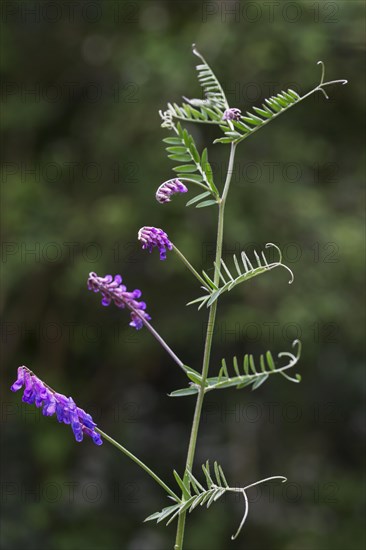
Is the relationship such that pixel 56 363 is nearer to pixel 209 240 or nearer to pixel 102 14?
pixel 209 240

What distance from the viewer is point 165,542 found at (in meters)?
5.32

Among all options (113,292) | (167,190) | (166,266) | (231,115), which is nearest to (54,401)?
(113,292)

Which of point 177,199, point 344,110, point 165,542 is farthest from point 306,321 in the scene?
point 165,542

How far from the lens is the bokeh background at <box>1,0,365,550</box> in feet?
14.6

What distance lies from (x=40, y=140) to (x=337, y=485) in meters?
3.27

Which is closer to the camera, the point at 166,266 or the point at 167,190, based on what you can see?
the point at 167,190

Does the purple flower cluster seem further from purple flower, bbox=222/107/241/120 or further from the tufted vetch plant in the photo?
purple flower, bbox=222/107/241/120

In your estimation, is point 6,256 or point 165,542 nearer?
point 6,256

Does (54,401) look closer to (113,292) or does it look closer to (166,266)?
(113,292)

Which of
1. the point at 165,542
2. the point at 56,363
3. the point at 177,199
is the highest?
→ the point at 177,199

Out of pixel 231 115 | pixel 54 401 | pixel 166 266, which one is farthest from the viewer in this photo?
pixel 166 266

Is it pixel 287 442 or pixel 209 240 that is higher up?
pixel 209 240

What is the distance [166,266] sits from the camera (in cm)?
453

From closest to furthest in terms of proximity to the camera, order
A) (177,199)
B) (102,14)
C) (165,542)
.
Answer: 1. (177,199)
2. (102,14)
3. (165,542)
